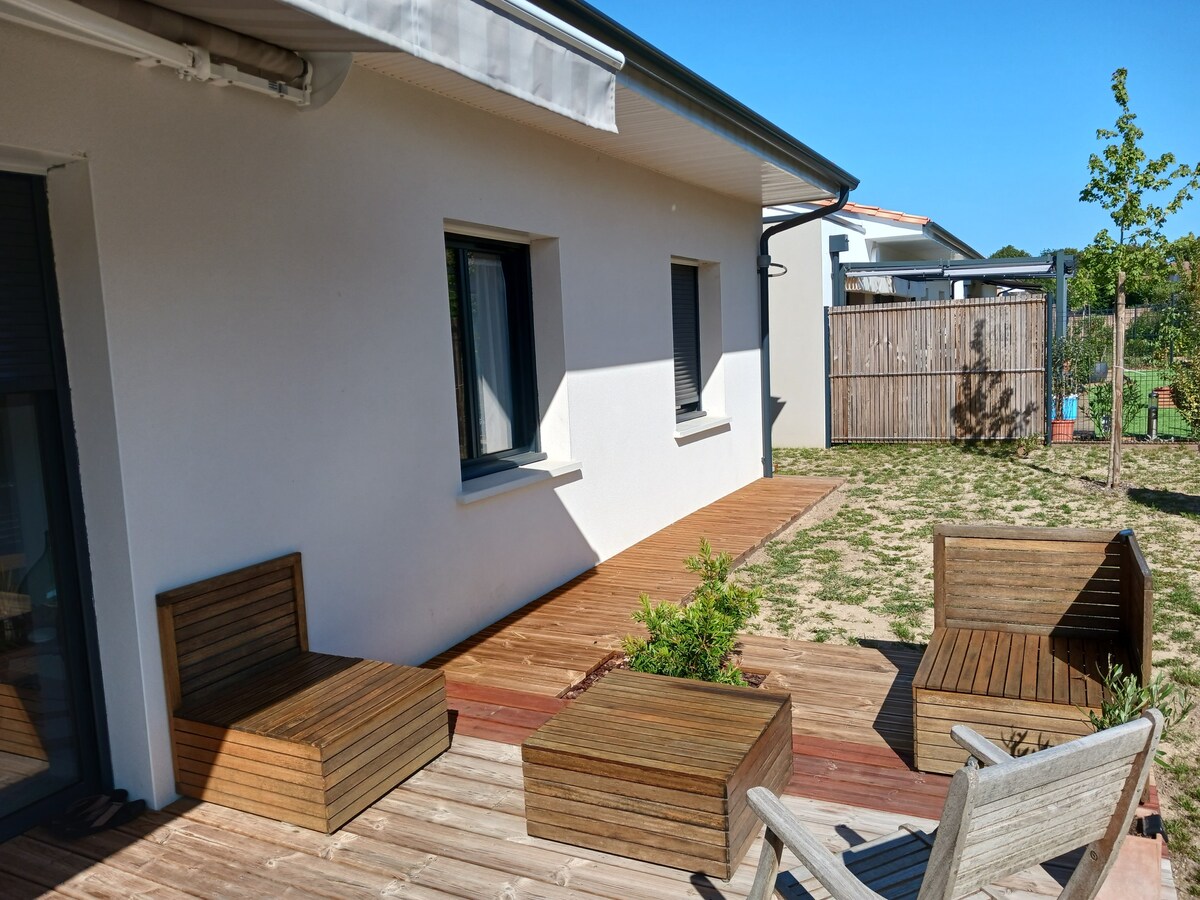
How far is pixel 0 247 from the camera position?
313cm

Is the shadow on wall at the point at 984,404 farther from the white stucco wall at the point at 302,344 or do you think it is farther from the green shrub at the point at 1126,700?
the green shrub at the point at 1126,700

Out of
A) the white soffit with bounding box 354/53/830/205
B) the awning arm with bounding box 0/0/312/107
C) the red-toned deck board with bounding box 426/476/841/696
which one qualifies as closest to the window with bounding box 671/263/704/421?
the white soffit with bounding box 354/53/830/205

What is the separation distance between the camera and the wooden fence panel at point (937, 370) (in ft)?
43.8

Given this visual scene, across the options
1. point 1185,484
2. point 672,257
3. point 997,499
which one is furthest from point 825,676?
point 1185,484

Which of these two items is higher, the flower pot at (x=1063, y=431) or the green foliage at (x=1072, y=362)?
the green foliage at (x=1072, y=362)

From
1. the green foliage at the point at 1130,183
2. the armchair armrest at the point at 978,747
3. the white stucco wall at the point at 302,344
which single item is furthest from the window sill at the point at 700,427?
the armchair armrest at the point at 978,747

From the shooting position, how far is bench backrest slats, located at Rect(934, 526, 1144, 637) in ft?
12.9

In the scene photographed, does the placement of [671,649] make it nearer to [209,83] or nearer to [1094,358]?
[209,83]

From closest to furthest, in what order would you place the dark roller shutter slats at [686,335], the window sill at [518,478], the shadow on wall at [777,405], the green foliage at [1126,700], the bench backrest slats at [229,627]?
the green foliage at [1126,700] < the bench backrest slats at [229,627] < the window sill at [518,478] < the dark roller shutter slats at [686,335] < the shadow on wall at [777,405]

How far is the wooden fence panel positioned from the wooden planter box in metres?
11.4

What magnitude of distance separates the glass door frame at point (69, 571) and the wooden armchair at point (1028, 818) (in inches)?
101

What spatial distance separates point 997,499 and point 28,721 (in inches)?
345

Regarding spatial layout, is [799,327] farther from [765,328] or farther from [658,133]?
[658,133]

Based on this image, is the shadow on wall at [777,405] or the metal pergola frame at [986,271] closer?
the metal pergola frame at [986,271]
